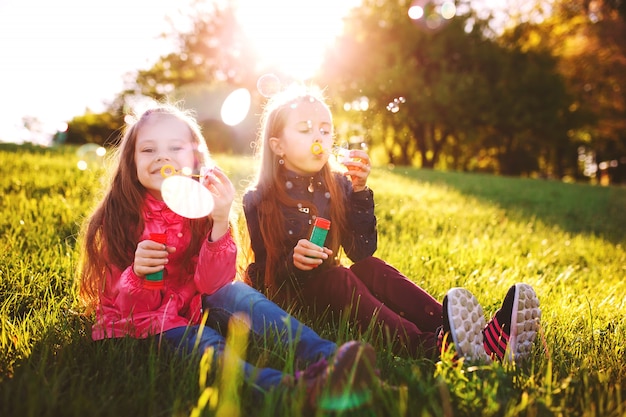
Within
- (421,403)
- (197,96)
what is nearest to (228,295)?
(421,403)

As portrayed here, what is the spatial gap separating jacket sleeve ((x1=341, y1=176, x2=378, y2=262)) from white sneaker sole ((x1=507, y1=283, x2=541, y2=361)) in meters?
0.76

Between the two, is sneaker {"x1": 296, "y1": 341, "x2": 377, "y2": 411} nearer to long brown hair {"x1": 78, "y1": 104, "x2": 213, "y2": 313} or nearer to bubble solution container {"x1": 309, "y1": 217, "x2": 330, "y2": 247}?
bubble solution container {"x1": 309, "y1": 217, "x2": 330, "y2": 247}

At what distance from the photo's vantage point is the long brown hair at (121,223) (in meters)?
2.09

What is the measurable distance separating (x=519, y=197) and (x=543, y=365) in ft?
23.0

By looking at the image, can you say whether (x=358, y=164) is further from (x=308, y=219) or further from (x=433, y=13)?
(x=433, y=13)

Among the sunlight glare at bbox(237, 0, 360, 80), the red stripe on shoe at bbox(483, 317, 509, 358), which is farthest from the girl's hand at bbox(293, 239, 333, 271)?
the sunlight glare at bbox(237, 0, 360, 80)

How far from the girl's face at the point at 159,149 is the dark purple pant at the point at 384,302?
2.69 ft

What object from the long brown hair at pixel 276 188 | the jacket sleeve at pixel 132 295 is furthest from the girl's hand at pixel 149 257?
the long brown hair at pixel 276 188

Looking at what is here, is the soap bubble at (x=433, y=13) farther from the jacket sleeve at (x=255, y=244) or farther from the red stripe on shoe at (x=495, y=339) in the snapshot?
the red stripe on shoe at (x=495, y=339)

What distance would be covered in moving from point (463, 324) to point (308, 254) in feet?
2.18

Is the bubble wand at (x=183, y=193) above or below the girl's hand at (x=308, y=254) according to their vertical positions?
above

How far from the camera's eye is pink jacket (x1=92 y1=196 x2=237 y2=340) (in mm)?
1894

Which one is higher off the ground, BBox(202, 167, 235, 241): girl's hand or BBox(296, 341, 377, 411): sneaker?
BBox(202, 167, 235, 241): girl's hand

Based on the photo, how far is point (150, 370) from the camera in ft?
4.95
